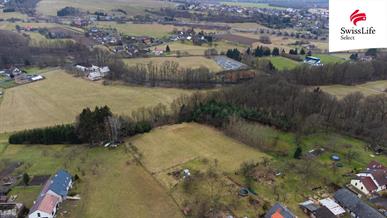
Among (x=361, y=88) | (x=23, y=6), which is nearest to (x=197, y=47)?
(x=361, y=88)

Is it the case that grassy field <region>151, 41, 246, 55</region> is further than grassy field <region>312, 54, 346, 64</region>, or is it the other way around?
grassy field <region>151, 41, 246, 55</region>

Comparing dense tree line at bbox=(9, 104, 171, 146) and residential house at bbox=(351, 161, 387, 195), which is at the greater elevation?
dense tree line at bbox=(9, 104, 171, 146)

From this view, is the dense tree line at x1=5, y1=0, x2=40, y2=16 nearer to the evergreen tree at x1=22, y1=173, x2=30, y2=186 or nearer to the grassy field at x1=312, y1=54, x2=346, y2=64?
the grassy field at x1=312, y1=54, x2=346, y2=64

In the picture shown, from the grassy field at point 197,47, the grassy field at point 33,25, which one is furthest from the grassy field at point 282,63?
the grassy field at point 33,25

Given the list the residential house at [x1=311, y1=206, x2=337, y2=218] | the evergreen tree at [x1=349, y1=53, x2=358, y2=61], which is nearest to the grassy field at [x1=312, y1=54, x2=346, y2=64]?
the evergreen tree at [x1=349, y1=53, x2=358, y2=61]

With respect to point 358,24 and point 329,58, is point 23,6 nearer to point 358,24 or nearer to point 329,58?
point 329,58

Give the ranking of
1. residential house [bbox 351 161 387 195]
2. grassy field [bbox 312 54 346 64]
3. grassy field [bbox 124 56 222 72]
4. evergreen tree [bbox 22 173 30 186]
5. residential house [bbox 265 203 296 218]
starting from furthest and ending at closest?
grassy field [bbox 312 54 346 64]
grassy field [bbox 124 56 222 72]
evergreen tree [bbox 22 173 30 186]
residential house [bbox 351 161 387 195]
residential house [bbox 265 203 296 218]

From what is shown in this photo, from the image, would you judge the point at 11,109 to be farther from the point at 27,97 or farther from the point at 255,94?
the point at 255,94
